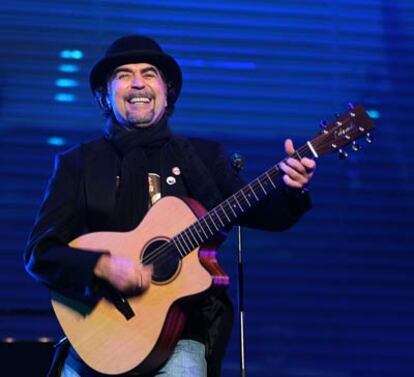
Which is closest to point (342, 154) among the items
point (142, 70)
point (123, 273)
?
point (123, 273)

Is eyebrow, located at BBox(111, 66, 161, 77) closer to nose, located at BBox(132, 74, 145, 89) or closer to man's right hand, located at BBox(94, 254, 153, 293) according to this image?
nose, located at BBox(132, 74, 145, 89)

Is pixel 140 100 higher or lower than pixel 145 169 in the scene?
higher

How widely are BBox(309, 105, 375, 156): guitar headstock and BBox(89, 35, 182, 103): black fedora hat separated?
0.84 m

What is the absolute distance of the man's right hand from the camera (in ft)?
9.59

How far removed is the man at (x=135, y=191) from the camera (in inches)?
118

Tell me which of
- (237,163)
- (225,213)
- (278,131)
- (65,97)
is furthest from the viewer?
(278,131)

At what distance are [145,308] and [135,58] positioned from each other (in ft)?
3.52

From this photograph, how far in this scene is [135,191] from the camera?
10.5ft

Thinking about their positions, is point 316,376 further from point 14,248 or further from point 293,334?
point 14,248

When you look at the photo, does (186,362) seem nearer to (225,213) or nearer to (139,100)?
(225,213)

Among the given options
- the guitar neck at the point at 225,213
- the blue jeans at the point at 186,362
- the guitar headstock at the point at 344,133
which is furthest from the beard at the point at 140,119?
the blue jeans at the point at 186,362

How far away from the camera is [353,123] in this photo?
2961 mm

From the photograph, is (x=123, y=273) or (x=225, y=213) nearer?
(x=123, y=273)

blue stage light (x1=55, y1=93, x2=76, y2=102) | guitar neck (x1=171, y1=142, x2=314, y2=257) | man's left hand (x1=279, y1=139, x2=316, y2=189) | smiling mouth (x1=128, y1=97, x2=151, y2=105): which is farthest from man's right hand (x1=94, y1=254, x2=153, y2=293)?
blue stage light (x1=55, y1=93, x2=76, y2=102)
